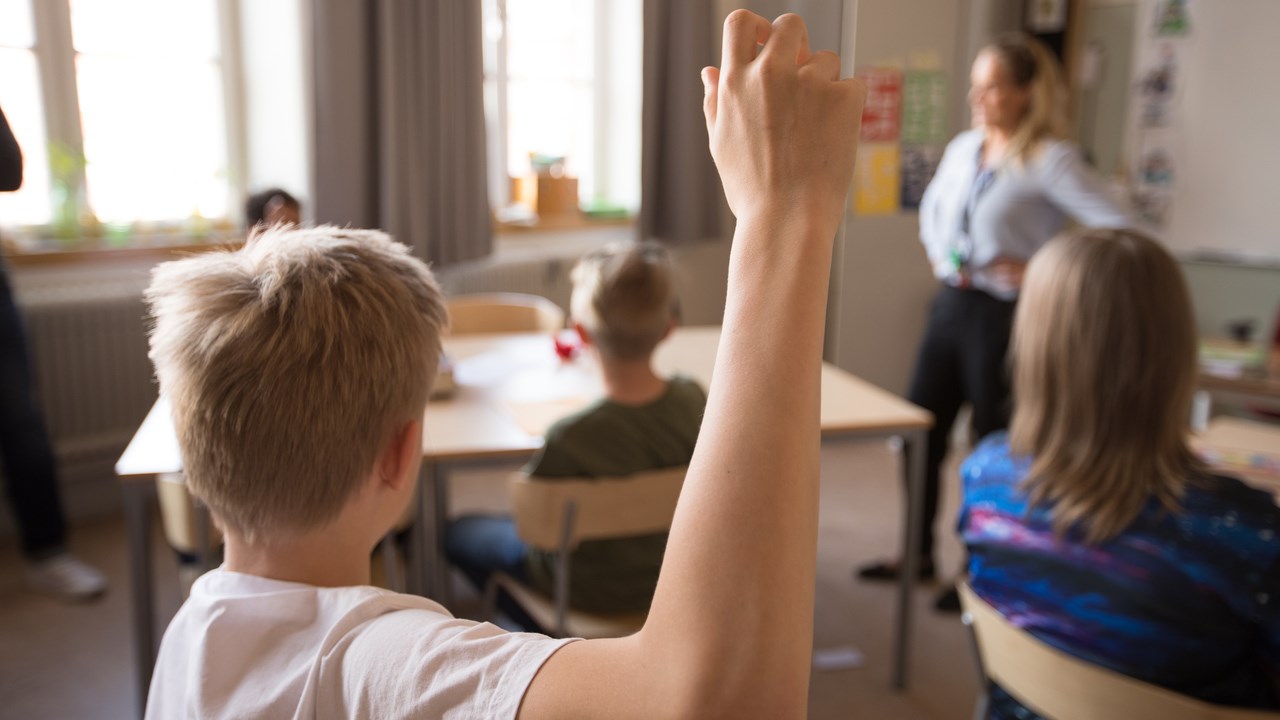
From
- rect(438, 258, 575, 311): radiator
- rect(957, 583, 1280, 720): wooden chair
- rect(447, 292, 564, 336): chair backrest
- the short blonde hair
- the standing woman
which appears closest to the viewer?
the short blonde hair

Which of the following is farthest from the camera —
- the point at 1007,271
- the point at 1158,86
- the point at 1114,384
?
the point at 1158,86

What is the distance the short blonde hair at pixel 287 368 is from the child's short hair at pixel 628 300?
1.08 meters

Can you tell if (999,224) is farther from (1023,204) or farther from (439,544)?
(439,544)

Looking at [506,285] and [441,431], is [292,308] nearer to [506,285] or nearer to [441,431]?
[441,431]

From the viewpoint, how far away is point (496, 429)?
6.29 ft

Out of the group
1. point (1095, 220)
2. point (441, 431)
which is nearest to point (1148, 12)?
point (1095, 220)

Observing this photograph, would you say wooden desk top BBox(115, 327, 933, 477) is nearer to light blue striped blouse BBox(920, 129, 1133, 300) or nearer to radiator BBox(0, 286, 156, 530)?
light blue striped blouse BBox(920, 129, 1133, 300)

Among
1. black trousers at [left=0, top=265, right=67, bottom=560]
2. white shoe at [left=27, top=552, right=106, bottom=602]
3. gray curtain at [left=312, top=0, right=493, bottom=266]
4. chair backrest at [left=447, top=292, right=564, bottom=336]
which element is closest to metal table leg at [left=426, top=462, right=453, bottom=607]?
chair backrest at [left=447, top=292, right=564, bottom=336]

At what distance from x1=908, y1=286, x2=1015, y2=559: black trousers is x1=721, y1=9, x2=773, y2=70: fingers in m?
1.87


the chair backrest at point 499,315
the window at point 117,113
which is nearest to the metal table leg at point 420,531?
the chair backrest at point 499,315

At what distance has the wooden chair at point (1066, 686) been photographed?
1070 millimetres

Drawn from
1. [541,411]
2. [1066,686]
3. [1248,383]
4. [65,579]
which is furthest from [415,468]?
[1248,383]

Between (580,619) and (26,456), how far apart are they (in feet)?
6.27

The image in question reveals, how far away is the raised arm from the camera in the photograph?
402mm
